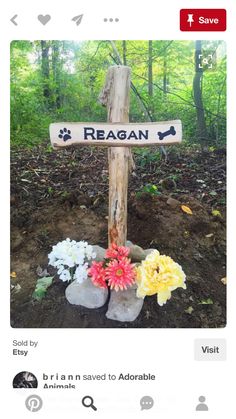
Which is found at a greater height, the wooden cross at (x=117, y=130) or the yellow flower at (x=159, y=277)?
the wooden cross at (x=117, y=130)

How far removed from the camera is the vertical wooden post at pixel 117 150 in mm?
1442

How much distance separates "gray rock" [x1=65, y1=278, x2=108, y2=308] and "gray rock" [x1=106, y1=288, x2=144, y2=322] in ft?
0.12

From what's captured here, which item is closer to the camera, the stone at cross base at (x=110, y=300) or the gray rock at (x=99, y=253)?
the stone at cross base at (x=110, y=300)

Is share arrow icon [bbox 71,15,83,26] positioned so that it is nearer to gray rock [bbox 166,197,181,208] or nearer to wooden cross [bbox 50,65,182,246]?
wooden cross [bbox 50,65,182,246]

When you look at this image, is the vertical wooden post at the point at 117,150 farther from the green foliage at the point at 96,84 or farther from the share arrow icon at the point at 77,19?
the share arrow icon at the point at 77,19

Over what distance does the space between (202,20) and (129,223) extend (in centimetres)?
82

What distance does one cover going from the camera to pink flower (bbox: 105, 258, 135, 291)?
1.49m

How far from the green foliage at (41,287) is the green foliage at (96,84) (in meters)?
0.52
